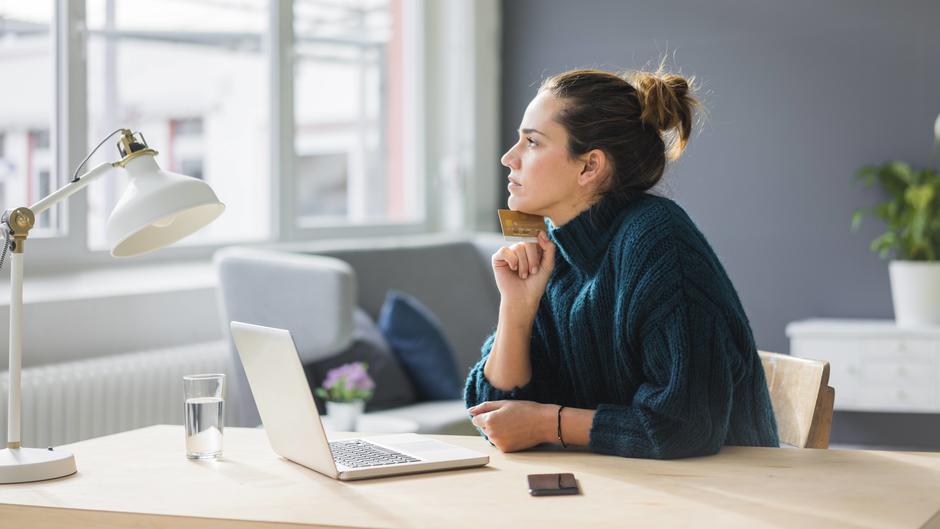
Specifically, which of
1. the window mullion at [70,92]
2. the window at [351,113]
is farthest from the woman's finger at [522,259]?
the window at [351,113]

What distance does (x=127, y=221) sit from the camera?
1451 millimetres

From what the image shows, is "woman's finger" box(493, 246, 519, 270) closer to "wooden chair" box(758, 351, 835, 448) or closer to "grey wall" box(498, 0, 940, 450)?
"wooden chair" box(758, 351, 835, 448)

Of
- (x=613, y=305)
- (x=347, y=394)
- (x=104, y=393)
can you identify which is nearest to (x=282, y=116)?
(x=104, y=393)

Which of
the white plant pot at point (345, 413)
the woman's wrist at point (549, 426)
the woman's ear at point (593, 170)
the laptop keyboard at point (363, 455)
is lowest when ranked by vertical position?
the white plant pot at point (345, 413)

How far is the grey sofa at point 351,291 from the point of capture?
10.4ft

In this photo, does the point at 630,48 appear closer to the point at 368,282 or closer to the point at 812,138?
the point at 812,138

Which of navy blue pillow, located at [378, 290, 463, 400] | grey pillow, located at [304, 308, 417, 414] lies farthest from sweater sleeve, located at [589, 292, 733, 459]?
navy blue pillow, located at [378, 290, 463, 400]

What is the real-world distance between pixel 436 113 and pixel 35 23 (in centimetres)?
205

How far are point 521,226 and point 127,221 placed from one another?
26.4 inches

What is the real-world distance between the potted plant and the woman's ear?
255cm

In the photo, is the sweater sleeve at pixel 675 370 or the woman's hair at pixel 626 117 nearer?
the sweater sleeve at pixel 675 370

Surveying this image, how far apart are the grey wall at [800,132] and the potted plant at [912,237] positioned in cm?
15

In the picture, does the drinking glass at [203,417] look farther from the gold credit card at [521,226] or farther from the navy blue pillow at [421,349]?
the navy blue pillow at [421,349]

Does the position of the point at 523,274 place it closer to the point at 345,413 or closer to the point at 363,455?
the point at 363,455
